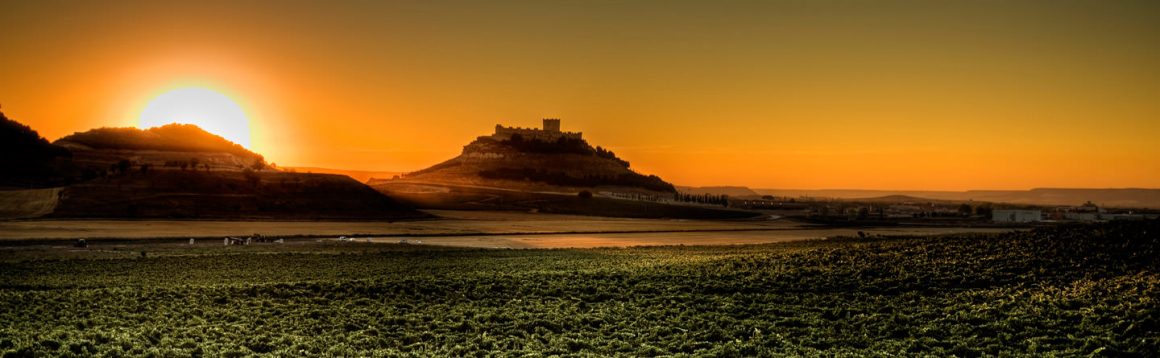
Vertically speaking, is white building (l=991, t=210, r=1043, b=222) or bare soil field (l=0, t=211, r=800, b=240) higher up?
white building (l=991, t=210, r=1043, b=222)

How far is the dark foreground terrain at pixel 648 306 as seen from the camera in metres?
16.4

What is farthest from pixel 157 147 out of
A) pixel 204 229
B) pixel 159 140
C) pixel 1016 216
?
pixel 1016 216

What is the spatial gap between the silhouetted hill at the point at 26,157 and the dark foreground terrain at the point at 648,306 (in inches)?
3419

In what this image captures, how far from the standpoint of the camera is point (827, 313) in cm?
1997

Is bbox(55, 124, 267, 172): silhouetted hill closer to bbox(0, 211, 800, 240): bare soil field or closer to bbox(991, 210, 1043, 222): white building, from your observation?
bbox(0, 211, 800, 240): bare soil field

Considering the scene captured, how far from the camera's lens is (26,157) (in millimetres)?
109688

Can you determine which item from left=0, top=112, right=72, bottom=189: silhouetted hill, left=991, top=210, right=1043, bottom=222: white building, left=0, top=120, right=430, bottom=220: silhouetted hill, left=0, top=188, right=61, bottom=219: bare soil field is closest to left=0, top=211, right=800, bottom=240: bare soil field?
left=0, top=120, right=430, bottom=220: silhouetted hill

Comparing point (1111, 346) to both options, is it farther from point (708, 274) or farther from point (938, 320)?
point (708, 274)

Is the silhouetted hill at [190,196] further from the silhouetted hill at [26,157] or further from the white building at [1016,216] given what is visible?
the white building at [1016,216]

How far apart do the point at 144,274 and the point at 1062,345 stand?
3276 cm

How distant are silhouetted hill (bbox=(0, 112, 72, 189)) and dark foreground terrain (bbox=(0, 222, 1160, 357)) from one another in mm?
86835

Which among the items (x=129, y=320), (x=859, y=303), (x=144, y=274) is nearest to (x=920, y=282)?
(x=859, y=303)

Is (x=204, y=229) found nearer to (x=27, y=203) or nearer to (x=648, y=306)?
(x=27, y=203)

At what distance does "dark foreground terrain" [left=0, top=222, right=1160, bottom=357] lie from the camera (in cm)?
1639
